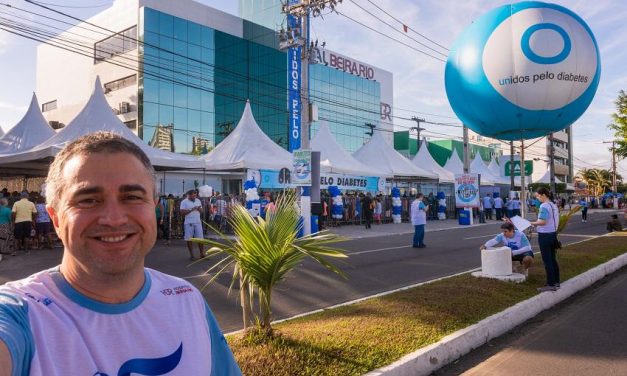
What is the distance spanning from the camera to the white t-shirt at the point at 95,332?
48.5 inches

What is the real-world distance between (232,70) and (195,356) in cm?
4379

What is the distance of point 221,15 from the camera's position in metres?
42.2

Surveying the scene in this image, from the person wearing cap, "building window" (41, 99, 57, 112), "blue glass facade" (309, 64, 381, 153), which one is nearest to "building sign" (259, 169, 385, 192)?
the person wearing cap

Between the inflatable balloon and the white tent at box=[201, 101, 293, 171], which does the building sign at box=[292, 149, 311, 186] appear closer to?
the white tent at box=[201, 101, 293, 171]

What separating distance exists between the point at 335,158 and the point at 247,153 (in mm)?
5250

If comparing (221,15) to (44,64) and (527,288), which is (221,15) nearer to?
(44,64)

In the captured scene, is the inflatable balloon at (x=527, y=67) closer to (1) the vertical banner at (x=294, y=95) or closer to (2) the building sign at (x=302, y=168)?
(2) the building sign at (x=302, y=168)

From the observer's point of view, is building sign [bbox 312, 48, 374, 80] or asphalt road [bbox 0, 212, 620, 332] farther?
building sign [bbox 312, 48, 374, 80]

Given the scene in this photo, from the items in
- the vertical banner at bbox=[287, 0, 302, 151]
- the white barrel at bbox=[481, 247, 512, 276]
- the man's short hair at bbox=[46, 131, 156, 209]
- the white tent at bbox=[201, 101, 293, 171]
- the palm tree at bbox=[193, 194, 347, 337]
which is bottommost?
the white barrel at bbox=[481, 247, 512, 276]

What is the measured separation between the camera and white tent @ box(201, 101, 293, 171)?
1789 centimetres

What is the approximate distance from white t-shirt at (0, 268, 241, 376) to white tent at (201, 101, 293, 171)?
643 inches

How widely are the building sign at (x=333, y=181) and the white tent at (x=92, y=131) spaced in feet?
11.0

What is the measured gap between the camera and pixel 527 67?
6965 millimetres

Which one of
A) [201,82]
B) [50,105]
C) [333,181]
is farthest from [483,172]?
[50,105]
